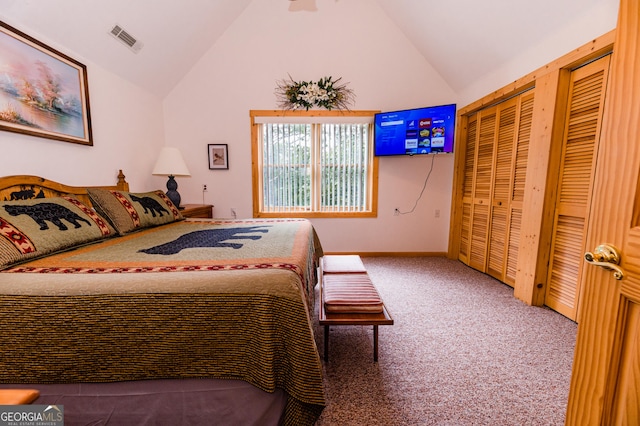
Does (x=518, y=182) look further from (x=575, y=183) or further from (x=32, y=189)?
(x=32, y=189)

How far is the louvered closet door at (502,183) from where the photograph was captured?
8.93 ft

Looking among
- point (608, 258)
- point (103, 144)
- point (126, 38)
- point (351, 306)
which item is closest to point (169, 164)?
point (103, 144)

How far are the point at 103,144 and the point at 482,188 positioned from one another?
426 cm

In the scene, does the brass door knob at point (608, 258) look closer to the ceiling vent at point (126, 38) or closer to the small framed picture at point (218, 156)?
the ceiling vent at point (126, 38)

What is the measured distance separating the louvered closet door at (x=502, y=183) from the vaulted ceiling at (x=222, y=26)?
22.5 inches

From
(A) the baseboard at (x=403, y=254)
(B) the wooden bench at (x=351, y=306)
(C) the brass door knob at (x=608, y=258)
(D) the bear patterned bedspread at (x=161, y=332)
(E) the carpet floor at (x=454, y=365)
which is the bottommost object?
(E) the carpet floor at (x=454, y=365)

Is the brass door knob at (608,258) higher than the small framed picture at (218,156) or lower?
lower

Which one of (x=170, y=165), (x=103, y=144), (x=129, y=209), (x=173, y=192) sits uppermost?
(x=103, y=144)

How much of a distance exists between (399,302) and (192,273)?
1935mm

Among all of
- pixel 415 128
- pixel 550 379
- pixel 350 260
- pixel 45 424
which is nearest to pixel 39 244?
pixel 45 424

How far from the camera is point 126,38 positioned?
2549mm

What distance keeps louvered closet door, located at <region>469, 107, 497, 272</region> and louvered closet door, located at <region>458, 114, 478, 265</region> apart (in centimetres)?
8

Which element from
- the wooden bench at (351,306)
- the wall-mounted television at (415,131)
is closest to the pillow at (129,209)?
the wooden bench at (351,306)

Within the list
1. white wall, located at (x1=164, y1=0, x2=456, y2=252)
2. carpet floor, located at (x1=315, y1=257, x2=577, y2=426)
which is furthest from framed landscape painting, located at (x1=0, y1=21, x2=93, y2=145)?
carpet floor, located at (x1=315, y1=257, x2=577, y2=426)
